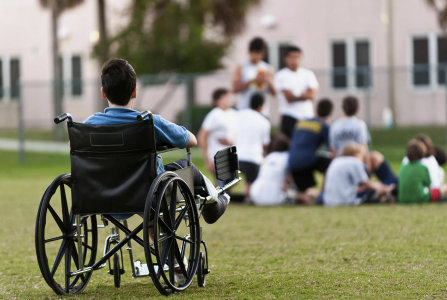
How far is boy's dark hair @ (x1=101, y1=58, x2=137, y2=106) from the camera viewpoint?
421 centimetres

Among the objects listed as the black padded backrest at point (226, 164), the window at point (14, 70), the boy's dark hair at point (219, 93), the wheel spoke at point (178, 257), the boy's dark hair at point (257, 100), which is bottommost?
the wheel spoke at point (178, 257)

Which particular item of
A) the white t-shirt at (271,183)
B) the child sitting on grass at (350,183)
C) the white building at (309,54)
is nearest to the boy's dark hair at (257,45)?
the white t-shirt at (271,183)

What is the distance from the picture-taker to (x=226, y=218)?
8.37 m

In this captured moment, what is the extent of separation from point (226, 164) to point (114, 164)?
91 centimetres

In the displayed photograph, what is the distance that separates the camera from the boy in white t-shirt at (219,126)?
33.6ft

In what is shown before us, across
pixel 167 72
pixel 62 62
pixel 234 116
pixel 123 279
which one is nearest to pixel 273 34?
pixel 167 72

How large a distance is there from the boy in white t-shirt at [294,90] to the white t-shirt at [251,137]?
Answer: 63 centimetres

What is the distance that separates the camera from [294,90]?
10383 mm

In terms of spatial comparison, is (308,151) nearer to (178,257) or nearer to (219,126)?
(219,126)

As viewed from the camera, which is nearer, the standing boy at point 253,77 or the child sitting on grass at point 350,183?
the child sitting on grass at point 350,183

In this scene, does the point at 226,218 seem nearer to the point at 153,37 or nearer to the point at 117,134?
the point at 117,134

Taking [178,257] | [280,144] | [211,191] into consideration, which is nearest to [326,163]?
[280,144]

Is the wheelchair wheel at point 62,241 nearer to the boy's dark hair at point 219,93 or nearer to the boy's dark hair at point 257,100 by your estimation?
the boy's dark hair at point 257,100

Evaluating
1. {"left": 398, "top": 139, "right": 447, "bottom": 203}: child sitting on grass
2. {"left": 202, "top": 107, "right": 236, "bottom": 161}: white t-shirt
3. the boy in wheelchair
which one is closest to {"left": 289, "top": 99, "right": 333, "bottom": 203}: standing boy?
{"left": 202, "top": 107, "right": 236, "bottom": 161}: white t-shirt
